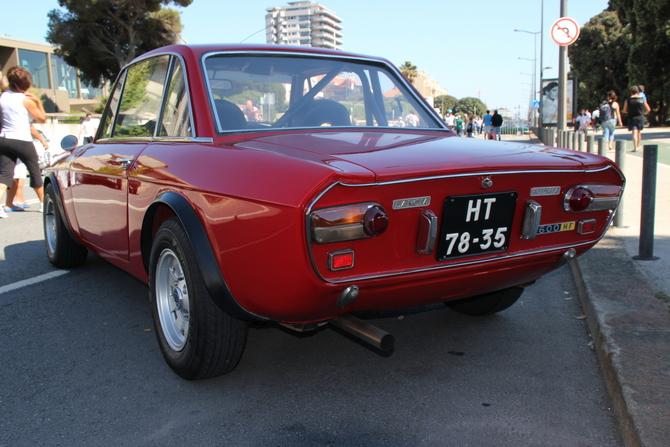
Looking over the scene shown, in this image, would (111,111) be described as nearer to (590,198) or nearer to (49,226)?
(49,226)

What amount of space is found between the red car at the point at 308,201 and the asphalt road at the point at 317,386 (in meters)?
0.24

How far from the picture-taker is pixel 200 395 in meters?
2.71

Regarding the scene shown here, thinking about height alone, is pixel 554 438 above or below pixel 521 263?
below

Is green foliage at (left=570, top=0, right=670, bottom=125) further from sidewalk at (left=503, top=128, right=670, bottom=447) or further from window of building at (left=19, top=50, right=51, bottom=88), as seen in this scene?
window of building at (left=19, top=50, right=51, bottom=88)

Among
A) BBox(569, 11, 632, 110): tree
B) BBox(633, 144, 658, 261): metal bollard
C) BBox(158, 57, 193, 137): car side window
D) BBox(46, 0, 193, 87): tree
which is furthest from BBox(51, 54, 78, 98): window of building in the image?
BBox(633, 144, 658, 261): metal bollard

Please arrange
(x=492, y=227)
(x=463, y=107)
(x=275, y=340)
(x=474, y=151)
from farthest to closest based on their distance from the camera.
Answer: (x=463, y=107), (x=275, y=340), (x=474, y=151), (x=492, y=227)

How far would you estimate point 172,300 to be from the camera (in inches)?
117

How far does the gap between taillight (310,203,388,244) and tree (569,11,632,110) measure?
50.5m

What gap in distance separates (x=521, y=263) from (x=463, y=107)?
15783 cm

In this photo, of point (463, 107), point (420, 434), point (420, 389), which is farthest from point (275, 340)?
point (463, 107)

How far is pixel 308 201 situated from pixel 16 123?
679cm

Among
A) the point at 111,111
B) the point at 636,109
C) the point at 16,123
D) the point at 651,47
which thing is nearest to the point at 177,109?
the point at 111,111

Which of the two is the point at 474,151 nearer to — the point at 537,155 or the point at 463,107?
the point at 537,155

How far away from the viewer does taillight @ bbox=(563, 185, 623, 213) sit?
2.66 metres
